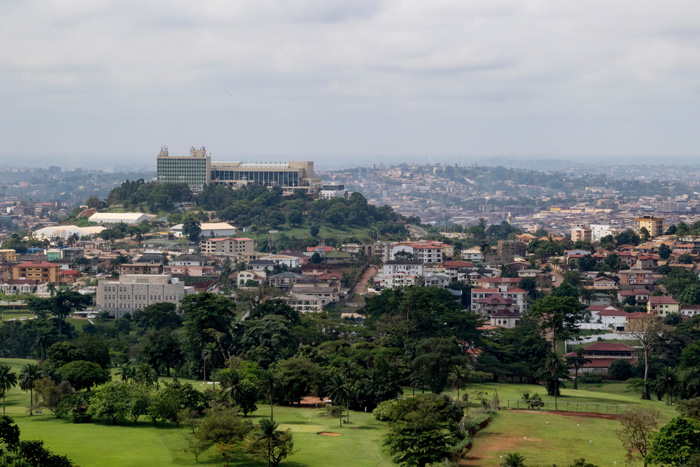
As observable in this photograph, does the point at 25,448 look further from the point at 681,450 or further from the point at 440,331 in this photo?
the point at 440,331

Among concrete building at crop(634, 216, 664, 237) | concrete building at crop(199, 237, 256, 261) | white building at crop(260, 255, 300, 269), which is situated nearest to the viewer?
white building at crop(260, 255, 300, 269)

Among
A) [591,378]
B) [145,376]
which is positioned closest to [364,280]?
[591,378]

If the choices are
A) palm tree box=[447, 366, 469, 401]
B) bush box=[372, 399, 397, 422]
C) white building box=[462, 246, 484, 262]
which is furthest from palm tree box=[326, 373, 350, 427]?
white building box=[462, 246, 484, 262]

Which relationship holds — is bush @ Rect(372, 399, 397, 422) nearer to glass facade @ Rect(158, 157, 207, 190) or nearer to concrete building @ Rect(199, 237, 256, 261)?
concrete building @ Rect(199, 237, 256, 261)

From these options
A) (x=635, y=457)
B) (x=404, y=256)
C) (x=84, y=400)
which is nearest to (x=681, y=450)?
(x=635, y=457)

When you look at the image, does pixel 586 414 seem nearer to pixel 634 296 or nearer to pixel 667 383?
pixel 667 383
